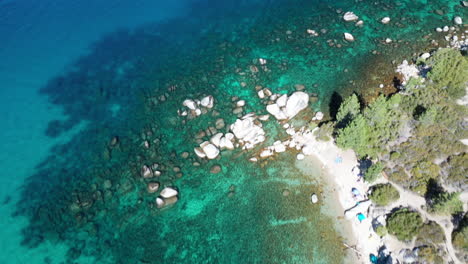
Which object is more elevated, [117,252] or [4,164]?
[4,164]

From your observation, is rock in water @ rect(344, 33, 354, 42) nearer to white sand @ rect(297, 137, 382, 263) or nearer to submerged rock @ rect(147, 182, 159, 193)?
white sand @ rect(297, 137, 382, 263)

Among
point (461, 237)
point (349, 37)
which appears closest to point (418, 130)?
point (461, 237)

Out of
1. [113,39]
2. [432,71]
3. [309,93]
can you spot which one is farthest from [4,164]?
[432,71]

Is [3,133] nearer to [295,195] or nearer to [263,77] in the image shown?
[263,77]

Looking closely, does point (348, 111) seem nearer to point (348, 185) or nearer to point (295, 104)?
point (295, 104)

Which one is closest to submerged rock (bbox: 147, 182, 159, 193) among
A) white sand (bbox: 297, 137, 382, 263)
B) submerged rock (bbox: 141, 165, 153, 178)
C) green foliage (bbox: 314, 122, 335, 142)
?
submerged rock (bbox: 141, 165, 153, 178)
